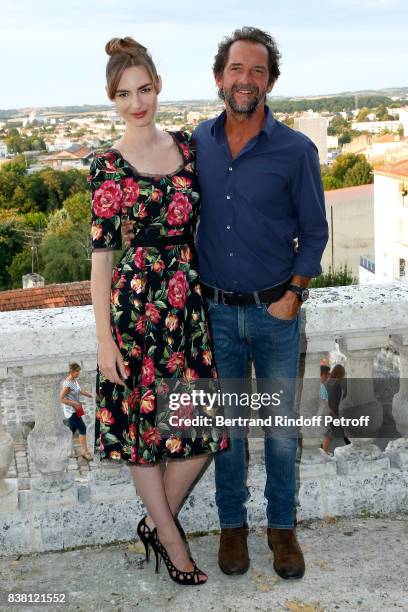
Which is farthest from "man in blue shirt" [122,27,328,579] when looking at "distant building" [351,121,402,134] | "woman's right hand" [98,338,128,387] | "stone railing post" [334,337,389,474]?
"distant building" [351,121,402,134]

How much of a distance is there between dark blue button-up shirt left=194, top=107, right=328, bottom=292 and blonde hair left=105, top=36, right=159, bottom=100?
1.04 ft

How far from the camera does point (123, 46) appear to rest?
2.35 meters

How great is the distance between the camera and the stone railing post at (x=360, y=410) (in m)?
3.00

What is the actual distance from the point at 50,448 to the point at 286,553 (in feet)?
2.98

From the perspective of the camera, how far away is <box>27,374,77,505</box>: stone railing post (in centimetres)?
286

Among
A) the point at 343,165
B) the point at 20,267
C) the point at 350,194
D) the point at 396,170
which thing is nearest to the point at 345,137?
the point at 343,165

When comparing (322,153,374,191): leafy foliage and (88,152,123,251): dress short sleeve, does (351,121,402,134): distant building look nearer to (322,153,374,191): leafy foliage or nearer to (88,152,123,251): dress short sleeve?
(322,153,374,191): leafy foliage

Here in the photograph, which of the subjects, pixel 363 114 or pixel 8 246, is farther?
pixel 363 114

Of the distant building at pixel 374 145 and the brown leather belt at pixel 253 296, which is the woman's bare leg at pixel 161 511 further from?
the distant building at pixel 374 145

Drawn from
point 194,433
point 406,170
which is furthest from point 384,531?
point 406,170

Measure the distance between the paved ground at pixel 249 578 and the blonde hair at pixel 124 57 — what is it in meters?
1.61

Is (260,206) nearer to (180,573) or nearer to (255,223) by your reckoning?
(255,223)

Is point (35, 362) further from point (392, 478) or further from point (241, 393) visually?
point (392, 478)

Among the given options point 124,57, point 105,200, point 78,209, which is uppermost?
point 124,57
